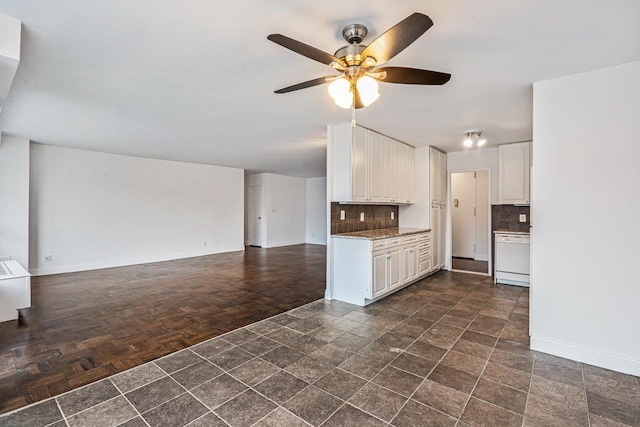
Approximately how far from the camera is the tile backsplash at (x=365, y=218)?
422 centimetres

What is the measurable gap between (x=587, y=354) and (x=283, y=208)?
8205 millimetres

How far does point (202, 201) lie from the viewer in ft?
25.3

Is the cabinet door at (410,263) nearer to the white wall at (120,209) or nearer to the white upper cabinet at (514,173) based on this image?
the white upper cabinet at (514,173)

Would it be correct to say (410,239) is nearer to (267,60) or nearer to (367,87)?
(367,87)

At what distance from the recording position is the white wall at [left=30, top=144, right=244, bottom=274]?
5453 mm

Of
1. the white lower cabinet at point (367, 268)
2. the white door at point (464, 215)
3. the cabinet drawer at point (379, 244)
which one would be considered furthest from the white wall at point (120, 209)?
the white door at point (464, 215)

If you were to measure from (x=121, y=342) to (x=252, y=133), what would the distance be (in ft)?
10.2

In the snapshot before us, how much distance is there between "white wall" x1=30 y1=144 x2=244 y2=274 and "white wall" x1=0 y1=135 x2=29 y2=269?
0.39 metres

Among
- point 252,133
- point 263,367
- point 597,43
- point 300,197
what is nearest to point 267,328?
point 263,367

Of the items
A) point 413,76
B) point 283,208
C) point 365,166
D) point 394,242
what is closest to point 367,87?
point 413,76

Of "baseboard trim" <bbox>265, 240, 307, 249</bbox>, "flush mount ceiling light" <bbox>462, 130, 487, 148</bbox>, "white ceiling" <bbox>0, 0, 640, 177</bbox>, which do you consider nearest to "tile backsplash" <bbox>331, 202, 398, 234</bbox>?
"white ceiling" <bbox>0, 0, 640, 177</bbox>

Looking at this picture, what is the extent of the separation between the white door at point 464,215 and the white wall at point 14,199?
8425 mm

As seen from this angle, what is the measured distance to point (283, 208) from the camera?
9797mm

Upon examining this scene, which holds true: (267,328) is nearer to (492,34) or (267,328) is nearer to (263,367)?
(263,367)
